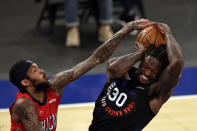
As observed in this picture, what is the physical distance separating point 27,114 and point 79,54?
3495 millimetres

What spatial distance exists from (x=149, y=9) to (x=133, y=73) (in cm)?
540

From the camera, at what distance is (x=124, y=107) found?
3.14 meters

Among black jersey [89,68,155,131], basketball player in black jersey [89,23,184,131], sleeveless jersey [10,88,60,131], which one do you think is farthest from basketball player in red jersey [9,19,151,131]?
black jersey [89,68,155,131]

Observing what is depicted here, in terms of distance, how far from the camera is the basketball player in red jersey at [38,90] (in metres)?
3.14

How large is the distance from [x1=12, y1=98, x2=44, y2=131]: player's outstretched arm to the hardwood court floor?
131 centimetres

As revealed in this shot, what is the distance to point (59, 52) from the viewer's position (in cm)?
669

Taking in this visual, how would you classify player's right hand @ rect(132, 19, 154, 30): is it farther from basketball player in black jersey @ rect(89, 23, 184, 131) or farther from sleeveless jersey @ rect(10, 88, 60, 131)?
sleeveless jersey @ rect(10, 88, 60, 131)

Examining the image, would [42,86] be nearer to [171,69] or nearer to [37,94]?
[37,94]

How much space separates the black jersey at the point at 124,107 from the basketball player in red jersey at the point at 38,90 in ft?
1.07

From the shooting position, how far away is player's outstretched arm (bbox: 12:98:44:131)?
311cm

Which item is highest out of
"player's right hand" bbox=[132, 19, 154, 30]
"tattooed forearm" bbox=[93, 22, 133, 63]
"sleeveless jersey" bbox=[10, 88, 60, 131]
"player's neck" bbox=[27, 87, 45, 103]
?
"player's right hand" bbox=[132, 19, 154, 30]

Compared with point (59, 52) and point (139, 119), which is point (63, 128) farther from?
point (59, 52)

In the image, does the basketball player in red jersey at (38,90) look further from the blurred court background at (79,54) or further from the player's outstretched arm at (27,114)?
the blurred court background at (79,54)

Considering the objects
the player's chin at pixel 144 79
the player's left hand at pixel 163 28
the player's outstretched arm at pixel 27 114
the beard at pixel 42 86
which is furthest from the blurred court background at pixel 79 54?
the player's left hand at pixel 163 28
